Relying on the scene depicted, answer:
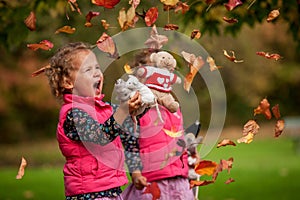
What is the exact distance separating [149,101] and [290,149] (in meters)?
16.3

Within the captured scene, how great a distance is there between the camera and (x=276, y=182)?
10977mm

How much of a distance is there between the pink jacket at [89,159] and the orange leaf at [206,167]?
0.59 m

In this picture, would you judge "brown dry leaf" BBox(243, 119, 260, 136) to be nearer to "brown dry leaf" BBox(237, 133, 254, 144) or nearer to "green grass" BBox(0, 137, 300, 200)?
"brown dry leaf" BBox(237, 133, 254, 144)

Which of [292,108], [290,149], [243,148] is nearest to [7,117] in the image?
[243,148]

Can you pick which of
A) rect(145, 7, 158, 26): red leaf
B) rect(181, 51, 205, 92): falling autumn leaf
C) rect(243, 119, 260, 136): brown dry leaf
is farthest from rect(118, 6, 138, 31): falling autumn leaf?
rect(243, 119, 260, 136): brown dry leaf

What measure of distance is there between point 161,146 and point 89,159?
87 centimetres

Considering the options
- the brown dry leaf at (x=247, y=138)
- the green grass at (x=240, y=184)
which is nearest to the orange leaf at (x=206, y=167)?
the brown dry leaf at (x=247, y=138)

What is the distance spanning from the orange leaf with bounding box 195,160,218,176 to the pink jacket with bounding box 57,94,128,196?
0.59m

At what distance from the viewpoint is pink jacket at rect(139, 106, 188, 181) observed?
4.88m

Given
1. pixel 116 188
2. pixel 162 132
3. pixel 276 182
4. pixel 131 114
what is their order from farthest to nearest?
pixel 276 182
pixel 162 132
pixel 116 188
pixel 131 114

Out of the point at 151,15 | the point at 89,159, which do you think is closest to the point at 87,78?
the point at 89,159

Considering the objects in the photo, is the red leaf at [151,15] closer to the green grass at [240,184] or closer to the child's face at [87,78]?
the child's face at [87,78]

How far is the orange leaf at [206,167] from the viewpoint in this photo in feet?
14.7

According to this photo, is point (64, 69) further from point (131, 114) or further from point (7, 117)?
point (7, 117)
